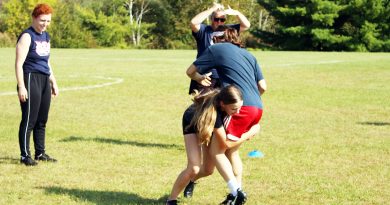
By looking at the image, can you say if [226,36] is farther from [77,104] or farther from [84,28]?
[84,28]

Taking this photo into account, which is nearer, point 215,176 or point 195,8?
point 215,176

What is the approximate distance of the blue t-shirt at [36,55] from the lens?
812cm

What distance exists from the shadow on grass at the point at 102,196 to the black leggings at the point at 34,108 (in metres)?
1.40

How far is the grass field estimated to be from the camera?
7.00 metres

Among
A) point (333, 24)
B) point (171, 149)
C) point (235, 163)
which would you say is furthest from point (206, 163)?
point (333, 24)

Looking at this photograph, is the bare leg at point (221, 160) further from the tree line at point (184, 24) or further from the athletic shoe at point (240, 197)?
the tree line at point (184, 24)

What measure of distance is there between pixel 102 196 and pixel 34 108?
2.09 metres

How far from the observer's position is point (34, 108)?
8297 millimetres

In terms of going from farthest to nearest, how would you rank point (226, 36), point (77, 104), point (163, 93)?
point (163, 93) < point (77, 104) < point (226, 36)

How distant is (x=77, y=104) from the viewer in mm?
15688

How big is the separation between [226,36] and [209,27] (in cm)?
191

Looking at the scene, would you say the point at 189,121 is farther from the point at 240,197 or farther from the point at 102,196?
the point at 102,196

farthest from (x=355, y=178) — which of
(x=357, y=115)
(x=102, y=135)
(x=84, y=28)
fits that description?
(x=84, y=28)

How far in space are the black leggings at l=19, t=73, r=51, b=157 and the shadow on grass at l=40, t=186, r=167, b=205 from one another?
4.59ft
